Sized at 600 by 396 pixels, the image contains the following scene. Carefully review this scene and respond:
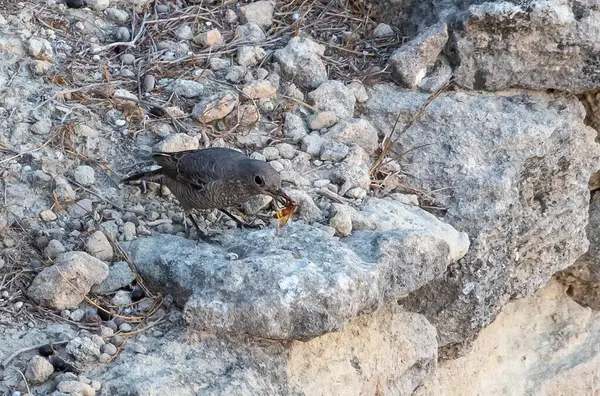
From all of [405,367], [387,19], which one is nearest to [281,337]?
[405,367]

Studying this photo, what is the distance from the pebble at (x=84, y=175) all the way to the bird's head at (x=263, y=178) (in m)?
0.76

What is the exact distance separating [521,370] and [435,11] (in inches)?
86.7

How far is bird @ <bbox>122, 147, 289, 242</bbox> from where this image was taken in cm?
432

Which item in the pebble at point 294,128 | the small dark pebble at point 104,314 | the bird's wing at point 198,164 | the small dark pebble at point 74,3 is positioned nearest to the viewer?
the small dark pebble at point 104,314

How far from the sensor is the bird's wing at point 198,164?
439 centimetres

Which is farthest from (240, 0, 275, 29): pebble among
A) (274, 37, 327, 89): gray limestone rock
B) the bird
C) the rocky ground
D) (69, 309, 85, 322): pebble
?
(69, 309, 85, 322): pebble

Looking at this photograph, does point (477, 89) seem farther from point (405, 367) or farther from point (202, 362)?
point (202, 362)

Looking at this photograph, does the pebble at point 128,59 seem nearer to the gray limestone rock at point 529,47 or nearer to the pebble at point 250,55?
the pebble at point 250,55

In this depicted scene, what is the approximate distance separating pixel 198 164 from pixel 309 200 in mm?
552

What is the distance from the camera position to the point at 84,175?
14.8 feet

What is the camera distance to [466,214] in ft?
15.6

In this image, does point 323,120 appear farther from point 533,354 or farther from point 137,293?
point 533,354

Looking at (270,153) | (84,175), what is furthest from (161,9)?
(84,175)

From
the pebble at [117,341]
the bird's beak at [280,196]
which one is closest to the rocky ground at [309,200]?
the pebble at [117,341]
